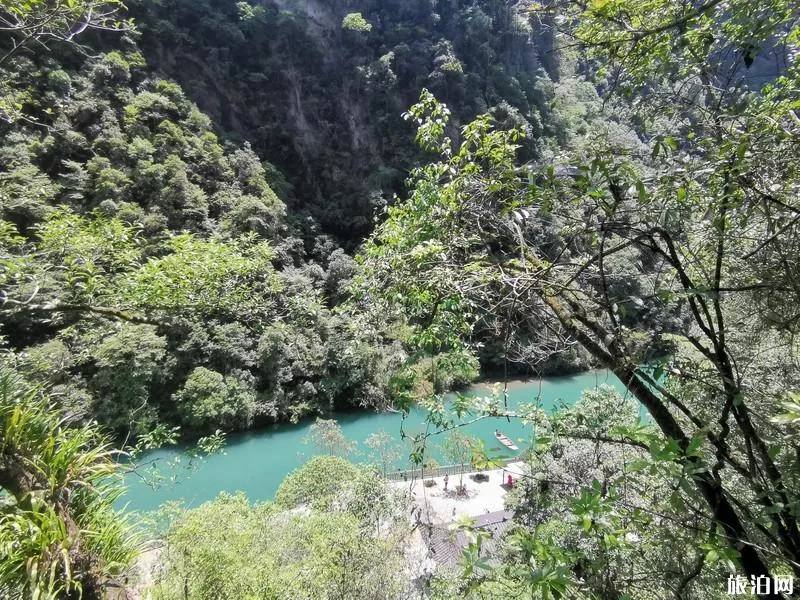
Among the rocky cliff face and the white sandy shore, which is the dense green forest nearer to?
the white sandy shore

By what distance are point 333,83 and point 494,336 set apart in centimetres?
2497

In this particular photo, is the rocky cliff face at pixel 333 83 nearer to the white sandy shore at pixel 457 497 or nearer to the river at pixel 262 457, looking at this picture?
the river at pixel 262 457

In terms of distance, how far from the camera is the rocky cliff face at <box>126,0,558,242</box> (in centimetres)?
2014

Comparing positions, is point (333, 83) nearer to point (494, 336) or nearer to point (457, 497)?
point (457, 497)

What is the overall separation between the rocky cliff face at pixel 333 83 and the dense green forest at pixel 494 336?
29.5 feet

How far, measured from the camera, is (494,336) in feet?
4.64

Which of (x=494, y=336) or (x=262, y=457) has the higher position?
(x=494, y=336)

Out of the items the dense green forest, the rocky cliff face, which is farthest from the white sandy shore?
the rocky cliff face

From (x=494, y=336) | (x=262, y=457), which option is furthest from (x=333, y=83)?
(x=494, y=336)

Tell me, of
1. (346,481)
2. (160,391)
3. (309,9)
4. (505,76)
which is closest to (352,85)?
(309,9)

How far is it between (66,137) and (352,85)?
1445cm

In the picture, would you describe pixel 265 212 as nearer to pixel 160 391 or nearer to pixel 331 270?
pixel 331 270

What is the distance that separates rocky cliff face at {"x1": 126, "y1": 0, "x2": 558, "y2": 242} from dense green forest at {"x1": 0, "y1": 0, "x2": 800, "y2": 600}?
8995 mm

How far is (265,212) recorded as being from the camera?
51.2 ft
